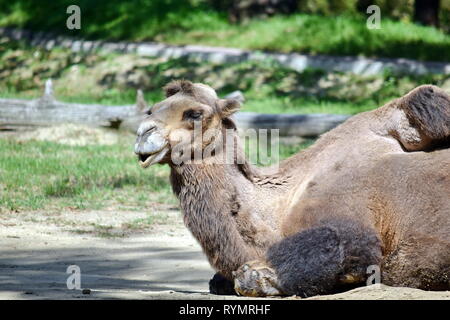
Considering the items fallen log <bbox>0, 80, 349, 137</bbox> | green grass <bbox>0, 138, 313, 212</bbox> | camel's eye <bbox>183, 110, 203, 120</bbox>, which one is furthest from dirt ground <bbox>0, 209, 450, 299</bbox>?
fallen log <bbox>0, 80, 349, 137</bbox>

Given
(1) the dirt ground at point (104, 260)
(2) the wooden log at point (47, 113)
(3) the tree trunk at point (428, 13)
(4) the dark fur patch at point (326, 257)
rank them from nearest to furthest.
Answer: (4) the dark fur patch at point (326, 257) → (1) the dirt ground at point (104, 260) → (2) the wooden log at point (47, 113) → (3) the tree trunk at point (428, 13)

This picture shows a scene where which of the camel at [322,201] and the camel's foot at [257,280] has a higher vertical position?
the camel at [322,201]

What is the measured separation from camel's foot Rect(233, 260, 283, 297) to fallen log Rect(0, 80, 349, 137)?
9.68 metres

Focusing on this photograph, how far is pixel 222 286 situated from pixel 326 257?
94 cm

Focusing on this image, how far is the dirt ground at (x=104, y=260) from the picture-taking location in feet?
19.5

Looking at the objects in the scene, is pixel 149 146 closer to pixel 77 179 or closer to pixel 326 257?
pixel 326 257

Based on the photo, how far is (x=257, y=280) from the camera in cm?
574

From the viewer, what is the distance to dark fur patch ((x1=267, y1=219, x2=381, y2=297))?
5.68 meters

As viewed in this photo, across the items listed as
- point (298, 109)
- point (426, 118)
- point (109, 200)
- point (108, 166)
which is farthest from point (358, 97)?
point (426, 118)

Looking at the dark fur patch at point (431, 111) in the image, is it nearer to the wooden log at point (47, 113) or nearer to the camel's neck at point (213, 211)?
the camel's neck at point (213, 211)

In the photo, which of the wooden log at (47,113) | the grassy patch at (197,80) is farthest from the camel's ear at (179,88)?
the grassy patch at (197,80)

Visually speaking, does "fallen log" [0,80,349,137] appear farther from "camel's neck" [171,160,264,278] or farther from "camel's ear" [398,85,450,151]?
"camel's neck" [171,160,264,278]

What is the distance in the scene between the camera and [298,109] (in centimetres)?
1772

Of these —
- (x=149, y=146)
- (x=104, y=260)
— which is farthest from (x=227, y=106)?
(x=104, y=260)
